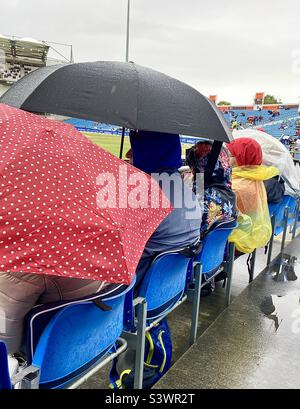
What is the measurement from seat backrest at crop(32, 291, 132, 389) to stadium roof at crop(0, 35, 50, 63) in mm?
35171

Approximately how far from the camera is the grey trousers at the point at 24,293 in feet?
4.65

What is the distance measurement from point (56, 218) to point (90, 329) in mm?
549

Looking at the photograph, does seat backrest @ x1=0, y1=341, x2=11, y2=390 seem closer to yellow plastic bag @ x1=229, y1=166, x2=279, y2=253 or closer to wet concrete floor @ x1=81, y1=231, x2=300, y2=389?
wet concrete floor @ x1=81, y1=231, x2=300, y2=389

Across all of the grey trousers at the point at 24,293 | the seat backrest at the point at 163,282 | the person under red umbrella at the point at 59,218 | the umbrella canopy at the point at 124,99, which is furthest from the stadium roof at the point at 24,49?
the grey trousers at the point at 24,293

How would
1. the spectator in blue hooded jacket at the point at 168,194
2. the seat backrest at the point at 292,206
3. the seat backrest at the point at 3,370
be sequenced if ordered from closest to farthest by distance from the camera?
1. the seat backrest at the point at 3,370
2. the spectator in blue hooded jacket at the point at 168,194
3. the seat backrest at the point at 292,206

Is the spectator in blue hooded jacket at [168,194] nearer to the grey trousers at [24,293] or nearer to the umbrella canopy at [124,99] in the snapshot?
the umbrella canopy at [124,99]

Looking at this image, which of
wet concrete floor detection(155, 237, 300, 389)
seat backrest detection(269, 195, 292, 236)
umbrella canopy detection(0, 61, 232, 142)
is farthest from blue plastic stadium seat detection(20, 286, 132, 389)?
seat backrest detection(269, 195, 292, 236)

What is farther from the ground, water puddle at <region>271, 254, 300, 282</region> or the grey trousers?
the grey trousers

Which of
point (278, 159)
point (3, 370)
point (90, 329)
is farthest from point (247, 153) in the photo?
point (3, 370)

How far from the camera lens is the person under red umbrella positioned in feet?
3.98

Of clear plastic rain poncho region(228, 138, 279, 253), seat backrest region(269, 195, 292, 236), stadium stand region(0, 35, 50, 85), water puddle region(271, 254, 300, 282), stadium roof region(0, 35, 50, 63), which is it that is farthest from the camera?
stadium stand region(0, 35, 50, 85)

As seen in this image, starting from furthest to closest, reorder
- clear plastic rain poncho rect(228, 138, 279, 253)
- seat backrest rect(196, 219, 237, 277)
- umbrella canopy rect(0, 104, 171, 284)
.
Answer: clear plastic rain poncho rect(228, 138, 279, 253)
seat backrest rect(196, 219, 237, 277)
umbrella canopy rect(0, 104, 171, 284)

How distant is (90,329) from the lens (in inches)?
61.6

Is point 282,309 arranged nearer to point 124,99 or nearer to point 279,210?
point 279,210
